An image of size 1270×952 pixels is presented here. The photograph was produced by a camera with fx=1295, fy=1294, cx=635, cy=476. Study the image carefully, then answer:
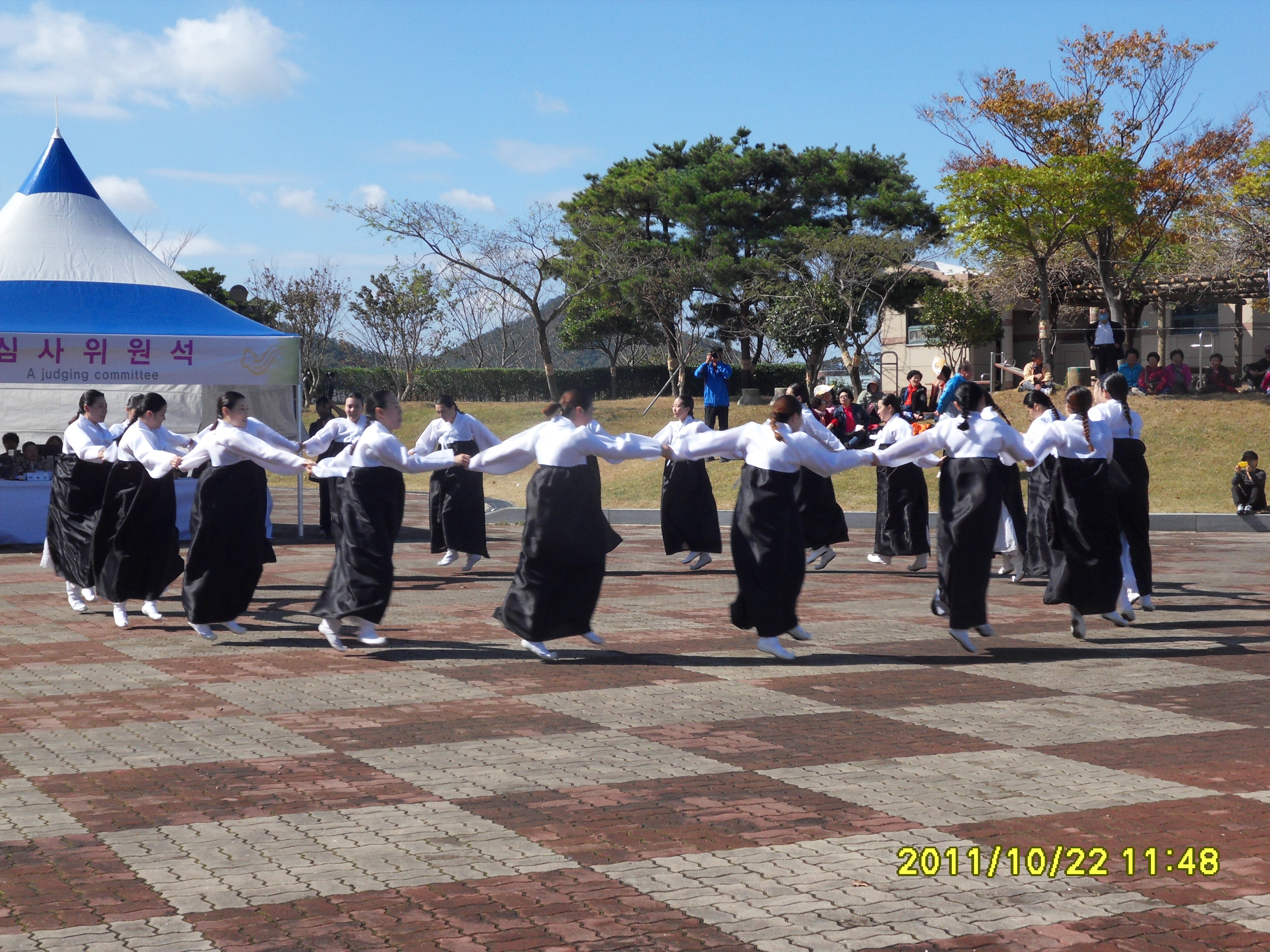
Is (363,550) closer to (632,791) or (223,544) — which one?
(223,544)

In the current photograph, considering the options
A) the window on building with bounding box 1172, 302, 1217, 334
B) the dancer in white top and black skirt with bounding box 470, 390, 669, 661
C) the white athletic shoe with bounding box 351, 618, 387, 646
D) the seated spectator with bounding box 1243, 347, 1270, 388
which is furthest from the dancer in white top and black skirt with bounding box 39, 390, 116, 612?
the window on building with bounding box 1172, 302, 1217, 334

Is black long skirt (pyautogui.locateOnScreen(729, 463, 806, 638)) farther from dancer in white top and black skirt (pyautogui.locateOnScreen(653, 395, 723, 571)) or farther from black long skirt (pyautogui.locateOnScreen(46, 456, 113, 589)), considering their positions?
black long skirt (pyautogui.locateOnScreen(46, 456, 113, 589))

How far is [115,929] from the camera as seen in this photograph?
388cm

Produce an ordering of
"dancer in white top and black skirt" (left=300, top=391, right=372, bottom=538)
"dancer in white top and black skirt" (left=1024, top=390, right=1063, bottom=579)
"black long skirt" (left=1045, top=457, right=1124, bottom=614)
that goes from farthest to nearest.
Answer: "dancer in white top and black skirt" (left=300, top=391, right=372, bottom=538) → "dancer in white top and black skirt" (left=1024, top=390, right=1063, bottom=579) → "black long skirt" (left=1045, top=457, right=1124, bottom=614)

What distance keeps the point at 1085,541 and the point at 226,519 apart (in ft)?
20.3

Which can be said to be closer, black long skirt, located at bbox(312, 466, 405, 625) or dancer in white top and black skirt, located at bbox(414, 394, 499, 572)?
black long skirt, located at bbox(312, 466, 405, 625)

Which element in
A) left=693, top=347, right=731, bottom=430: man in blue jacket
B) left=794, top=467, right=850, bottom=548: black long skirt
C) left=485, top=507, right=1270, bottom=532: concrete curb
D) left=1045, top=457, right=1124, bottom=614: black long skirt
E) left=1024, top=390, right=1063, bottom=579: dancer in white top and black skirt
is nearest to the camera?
left=1045, top=457, right=1124, bottom=614: black long skirt

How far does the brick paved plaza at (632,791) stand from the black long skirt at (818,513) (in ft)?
11.8

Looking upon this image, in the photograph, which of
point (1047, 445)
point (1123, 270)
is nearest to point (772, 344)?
point (1123, 270)

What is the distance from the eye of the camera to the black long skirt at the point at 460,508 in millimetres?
13969

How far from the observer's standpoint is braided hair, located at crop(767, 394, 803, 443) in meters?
8.57

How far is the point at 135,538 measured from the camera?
1015cm

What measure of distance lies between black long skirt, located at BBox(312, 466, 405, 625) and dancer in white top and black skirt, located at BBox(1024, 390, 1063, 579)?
457 centimetres
